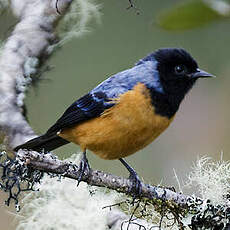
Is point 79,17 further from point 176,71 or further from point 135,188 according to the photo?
point 135,188

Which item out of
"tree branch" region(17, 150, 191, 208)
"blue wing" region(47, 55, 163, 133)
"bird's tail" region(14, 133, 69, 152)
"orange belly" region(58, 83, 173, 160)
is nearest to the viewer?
"tree branch" region(17, 150, 191, 208)

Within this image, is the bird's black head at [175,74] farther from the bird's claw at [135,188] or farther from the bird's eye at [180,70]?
the bird's claw at [135,188]

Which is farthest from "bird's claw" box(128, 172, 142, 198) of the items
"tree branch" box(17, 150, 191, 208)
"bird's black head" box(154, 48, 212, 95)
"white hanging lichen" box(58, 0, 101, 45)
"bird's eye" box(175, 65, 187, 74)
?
"white hanging lichen" box(58, 0, 101, 45)

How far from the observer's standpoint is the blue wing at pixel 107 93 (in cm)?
305

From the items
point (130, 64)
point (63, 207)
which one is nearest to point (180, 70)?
point (63, 207)

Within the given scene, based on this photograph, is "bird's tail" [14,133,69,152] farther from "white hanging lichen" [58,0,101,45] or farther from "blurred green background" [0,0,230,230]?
"white hanging lichen" [58,0,101,45]

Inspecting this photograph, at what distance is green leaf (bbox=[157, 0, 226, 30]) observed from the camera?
1.41 meters

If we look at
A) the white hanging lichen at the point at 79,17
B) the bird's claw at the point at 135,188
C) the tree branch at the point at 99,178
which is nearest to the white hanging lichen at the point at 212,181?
the tree branch at the point at 99,178

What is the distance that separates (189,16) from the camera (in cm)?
145

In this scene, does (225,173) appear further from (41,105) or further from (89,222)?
(41,105)

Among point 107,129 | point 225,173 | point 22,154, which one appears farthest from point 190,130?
point 22,154

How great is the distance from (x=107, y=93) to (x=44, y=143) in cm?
51

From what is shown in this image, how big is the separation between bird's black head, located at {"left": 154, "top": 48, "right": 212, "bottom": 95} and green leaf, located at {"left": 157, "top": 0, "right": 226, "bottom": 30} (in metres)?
1.64

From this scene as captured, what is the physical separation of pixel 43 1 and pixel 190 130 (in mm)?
1340
